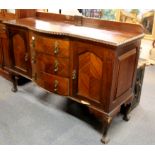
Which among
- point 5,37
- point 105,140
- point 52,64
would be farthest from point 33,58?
point 105,140

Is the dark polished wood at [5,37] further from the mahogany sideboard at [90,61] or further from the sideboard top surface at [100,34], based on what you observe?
the sideboard top surface at [100,34]

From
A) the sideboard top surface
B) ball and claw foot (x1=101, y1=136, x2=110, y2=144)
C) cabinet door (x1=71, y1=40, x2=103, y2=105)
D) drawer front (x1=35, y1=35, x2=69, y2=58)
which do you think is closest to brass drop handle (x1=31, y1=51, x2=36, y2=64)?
drawer front (x1=35, y1=35, x2=69, y2=58)

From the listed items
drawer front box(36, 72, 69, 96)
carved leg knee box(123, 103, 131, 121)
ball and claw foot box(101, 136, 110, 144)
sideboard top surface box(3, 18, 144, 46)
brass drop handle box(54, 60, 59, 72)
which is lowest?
ball and claw foot box(101, 136, 110, 144)

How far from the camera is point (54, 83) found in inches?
79.2

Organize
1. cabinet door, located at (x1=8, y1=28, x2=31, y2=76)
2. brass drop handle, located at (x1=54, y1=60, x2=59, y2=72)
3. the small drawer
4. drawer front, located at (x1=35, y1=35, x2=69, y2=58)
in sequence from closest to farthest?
drawer front, located at (x1=35, y1=35, x2=69, y2=58), brass drop handle, located at (x1=54, y1=60, x2=59, y2=72), cabinet door, located at (x1=8, y1=28, x2=31, y2=76), the small drawer

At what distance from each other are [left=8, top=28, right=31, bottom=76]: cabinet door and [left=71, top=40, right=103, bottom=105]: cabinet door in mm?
684

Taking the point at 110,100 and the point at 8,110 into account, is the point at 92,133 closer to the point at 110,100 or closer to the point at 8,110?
the point at 110,100

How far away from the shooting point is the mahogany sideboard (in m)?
1.62

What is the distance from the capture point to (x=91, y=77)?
1.75 m

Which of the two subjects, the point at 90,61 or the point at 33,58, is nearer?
the point at 90,61

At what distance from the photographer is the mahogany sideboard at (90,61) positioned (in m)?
1.62

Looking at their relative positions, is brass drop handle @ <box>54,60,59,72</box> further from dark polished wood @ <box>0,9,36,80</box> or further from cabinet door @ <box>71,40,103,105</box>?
dark polished wood @ <box>0,9,36,80</box>

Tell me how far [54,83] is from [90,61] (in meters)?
0.48

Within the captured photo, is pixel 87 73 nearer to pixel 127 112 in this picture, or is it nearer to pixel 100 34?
pixel 100 34
